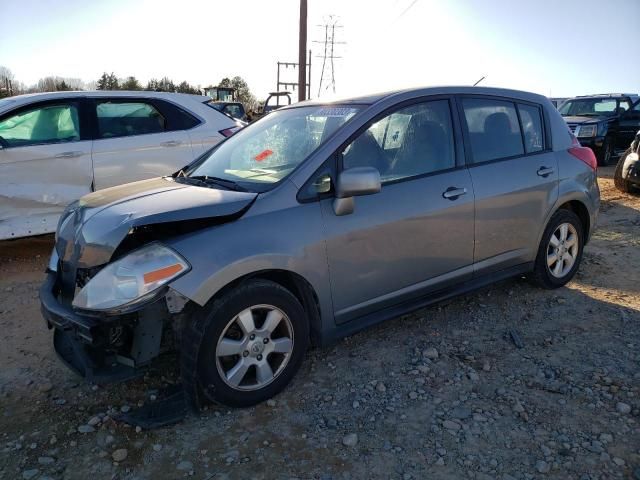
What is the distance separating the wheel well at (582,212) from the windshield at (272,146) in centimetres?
239

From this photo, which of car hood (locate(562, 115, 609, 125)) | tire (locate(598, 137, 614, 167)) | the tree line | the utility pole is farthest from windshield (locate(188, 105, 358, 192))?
the tree line

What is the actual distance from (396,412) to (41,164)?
179 inches

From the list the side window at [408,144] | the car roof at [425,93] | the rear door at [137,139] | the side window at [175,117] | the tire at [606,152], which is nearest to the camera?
the side window at [408,144]

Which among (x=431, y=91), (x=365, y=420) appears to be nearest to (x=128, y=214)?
(x=365, y=420)

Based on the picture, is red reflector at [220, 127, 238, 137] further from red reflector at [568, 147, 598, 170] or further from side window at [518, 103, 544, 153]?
red reflector at [568, 147, 598, 170]

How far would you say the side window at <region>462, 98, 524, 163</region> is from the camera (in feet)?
12.6

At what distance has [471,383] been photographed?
10.3 ft

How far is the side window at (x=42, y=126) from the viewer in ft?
17.5

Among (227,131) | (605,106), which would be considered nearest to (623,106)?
(605,106)

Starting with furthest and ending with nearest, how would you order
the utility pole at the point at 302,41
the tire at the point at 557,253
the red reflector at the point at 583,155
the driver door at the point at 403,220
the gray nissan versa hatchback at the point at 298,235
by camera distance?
1. the utility pole at the point at 302,41
2. the red reflector at the point at 583,155
3. the tire at the point at 557,253
4. the driver door at the point at 403,220
5. the gray nissan versa hatchback at the point at 298,235

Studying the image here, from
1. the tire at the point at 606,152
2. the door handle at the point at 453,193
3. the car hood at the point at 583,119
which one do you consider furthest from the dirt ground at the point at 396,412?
the tire at the point at 606,152

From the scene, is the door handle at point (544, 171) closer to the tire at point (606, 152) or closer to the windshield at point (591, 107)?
the tire at point (606, 152)

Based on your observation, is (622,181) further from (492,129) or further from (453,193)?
(453,193)

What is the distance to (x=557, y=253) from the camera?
4.50m
